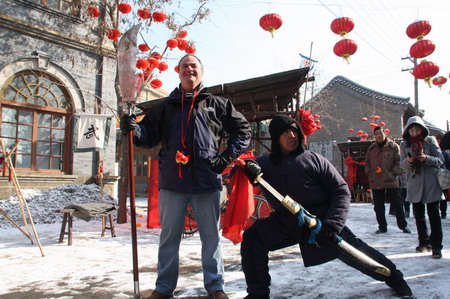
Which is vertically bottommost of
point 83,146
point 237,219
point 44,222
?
point 44,222

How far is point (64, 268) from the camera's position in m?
3.90

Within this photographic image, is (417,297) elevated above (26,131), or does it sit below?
below

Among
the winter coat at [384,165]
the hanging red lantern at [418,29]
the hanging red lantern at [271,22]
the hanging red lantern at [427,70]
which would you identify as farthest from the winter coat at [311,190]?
the hanging red lantern at [427,70]

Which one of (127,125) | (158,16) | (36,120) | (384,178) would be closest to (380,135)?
(384,178)

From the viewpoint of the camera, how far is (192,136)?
109 inches

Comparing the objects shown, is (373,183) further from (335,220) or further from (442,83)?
(442,83)

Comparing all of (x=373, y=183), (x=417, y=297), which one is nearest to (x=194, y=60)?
(x=417, y=297)

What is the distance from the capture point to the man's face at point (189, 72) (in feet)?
9.59

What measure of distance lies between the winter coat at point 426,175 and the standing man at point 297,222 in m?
1.75

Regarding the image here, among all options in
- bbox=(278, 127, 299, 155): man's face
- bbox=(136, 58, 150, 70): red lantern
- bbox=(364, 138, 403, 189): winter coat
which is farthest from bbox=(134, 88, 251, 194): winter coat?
bbox=(136, 58, 150, 70): red lantern

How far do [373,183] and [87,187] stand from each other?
357 inches

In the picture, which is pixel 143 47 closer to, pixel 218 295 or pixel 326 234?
pixel 218 295

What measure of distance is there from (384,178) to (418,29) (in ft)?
17.9

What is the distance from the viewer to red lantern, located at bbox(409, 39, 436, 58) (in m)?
9.16
